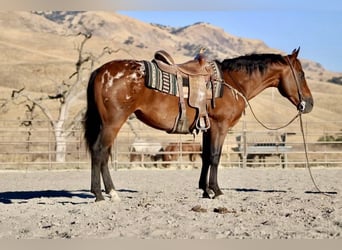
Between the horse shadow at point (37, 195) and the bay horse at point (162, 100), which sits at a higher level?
the bay horse at point (162, 100)

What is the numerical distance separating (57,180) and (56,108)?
27180 mm

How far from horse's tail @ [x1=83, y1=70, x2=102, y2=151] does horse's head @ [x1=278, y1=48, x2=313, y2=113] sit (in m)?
2.67

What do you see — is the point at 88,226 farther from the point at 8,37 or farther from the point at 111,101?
the point at 8,37

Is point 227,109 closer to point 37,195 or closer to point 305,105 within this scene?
point 305,105

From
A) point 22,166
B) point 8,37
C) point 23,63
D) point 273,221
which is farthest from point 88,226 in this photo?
point 8,37

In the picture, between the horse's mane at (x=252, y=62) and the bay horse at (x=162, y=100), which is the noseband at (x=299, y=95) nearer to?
the bay horse at (x=162, y=100)

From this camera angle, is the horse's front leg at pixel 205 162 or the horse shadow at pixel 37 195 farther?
the horse shadow at pixel 37 195

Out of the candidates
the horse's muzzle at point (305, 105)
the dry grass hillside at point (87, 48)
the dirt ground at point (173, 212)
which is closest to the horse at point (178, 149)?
the dry grass hillside at point (87, 48)

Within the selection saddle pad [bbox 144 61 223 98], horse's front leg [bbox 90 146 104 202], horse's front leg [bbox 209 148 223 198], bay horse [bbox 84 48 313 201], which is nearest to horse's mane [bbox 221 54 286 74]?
bay horse [bbox 84 48 313 201]

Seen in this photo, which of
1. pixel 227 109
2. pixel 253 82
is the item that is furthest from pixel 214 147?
pixel 253 82

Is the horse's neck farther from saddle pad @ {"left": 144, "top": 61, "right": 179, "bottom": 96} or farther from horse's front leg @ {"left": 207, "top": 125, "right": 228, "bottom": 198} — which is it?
saddle pad @ {"left": 144, "top": 61, "right": 179, "bottom": 96}

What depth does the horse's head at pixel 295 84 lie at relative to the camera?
795 cm

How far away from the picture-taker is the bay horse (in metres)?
7.11

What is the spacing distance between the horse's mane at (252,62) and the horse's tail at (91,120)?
1887mm
